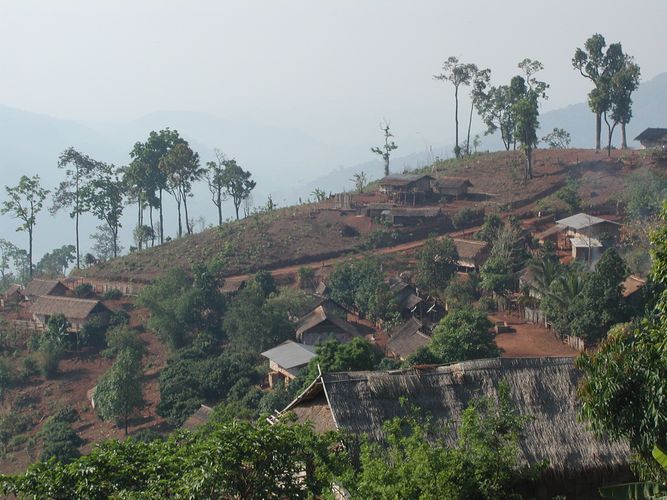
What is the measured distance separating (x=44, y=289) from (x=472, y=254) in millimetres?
22617

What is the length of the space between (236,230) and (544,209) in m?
18.7

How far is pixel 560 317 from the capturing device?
30.6 m

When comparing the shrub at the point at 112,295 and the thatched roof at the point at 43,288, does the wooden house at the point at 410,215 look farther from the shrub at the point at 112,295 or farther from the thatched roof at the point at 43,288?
the thatched roof at the point at 43,288

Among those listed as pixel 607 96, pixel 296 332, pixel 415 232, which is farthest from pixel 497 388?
pixel 607 96

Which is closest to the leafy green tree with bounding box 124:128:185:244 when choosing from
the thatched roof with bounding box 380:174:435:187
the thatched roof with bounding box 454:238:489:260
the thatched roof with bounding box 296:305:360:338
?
the thatched roof with bounding box 380:174:435:187

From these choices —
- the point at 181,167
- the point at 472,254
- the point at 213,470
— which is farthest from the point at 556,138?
the point at 213,470

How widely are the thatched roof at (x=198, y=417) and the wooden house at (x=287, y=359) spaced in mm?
2947

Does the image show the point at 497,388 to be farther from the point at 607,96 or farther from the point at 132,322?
the point at 607,96

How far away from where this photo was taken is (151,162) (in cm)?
5275

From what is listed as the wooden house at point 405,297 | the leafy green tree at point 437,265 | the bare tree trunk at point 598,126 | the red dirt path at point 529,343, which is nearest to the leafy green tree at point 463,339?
the red dirt path at point 529,343

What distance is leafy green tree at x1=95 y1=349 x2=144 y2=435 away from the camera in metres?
28.6

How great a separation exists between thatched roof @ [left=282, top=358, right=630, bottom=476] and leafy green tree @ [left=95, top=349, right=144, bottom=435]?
16.7m

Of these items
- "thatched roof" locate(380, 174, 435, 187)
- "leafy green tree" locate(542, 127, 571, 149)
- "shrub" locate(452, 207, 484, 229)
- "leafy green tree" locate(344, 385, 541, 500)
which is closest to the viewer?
"leafy green tree" locate(344, 385, 541, 500)

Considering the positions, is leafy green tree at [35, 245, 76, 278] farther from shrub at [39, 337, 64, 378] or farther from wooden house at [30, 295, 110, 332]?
shrub at [39, 337, 64, 378]
